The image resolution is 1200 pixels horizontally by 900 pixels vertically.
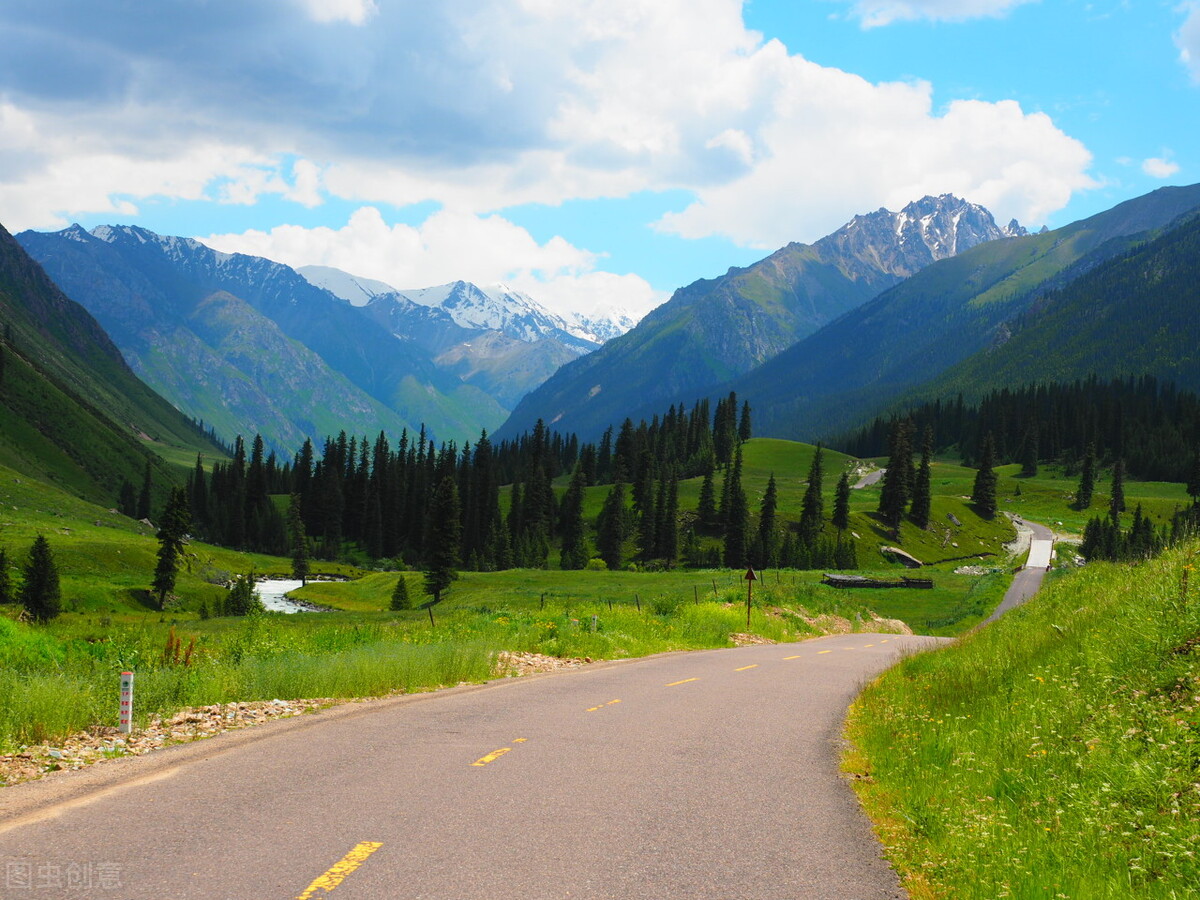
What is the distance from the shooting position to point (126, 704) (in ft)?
44.0

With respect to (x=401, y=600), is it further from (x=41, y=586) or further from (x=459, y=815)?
(x=459, y=815)

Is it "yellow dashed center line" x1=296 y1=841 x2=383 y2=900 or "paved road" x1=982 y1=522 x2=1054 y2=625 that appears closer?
"yellow dashed center line" x1=296 y1=841 x2=383 y2=900

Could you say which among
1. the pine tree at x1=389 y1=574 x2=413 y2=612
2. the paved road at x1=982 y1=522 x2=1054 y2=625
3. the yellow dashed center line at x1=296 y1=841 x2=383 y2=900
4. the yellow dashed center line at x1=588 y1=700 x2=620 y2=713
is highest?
the yellow dashed center line at x1=296 y1=841 x2=383 y2=900

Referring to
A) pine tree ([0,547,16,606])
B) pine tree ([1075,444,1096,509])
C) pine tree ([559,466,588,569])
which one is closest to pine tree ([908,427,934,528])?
pine tree ([1075,444,1096,509])

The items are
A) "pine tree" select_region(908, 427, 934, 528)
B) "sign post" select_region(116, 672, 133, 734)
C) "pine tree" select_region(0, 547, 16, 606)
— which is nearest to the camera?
"sign post" select_region(116, 672, 133, 734)

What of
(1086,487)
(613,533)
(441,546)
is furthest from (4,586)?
(1086,487)

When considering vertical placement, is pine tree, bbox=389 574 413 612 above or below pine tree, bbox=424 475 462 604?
below

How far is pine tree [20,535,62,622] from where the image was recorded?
64.6m

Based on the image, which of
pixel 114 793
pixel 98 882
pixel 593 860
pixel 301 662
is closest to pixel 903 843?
pixel 593 860

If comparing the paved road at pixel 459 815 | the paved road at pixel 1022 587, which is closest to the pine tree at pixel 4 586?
the paved road at pixel 459 815

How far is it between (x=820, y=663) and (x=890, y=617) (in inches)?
1841

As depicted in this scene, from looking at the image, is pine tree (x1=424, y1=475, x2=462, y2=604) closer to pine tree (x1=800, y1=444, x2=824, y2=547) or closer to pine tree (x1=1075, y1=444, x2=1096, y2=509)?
pine tree (x1=800, y1=444, x2=824, y2=547)

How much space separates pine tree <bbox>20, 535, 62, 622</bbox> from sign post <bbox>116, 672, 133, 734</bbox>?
6048 cm

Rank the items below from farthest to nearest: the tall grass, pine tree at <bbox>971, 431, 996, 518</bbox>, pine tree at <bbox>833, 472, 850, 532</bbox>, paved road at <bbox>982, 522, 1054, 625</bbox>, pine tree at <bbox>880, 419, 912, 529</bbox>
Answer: pine tree at <bbox>971, 431, 996, 518</bbox>
pine tree at <bbox>880, 419, 912, 529</bbox>
pine tree at <bbox>833, 472, 850, 532</bbox>
paved road at <bbox>982, 522, 1054, 625</bbox>
the tall grass
